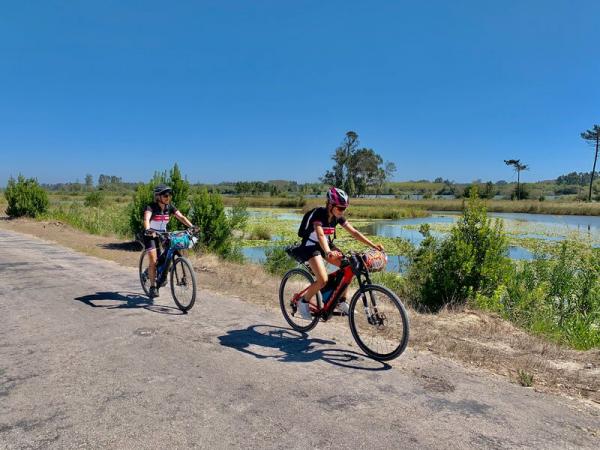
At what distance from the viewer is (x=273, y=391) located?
382 centimetres

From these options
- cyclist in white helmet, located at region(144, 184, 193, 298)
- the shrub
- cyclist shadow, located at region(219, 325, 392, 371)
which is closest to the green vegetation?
cyclist shadow, located at region(219, 325, 392, 371)

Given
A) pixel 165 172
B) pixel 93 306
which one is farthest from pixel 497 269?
pixel 165 172

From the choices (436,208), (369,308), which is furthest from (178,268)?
(436,208)

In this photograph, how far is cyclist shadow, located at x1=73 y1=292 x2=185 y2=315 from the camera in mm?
6501

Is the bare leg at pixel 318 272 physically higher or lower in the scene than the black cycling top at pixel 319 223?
lower

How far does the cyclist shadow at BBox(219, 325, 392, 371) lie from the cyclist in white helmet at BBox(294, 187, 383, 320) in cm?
54

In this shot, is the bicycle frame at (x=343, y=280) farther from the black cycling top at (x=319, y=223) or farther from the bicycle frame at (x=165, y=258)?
the bicycle frame at (x=165, y=258)

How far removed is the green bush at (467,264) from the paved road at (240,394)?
3097mm

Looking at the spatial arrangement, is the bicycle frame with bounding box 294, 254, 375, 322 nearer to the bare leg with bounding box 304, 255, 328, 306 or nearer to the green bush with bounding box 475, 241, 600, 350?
the bare leg with bounding box 304, 255, 328, 306

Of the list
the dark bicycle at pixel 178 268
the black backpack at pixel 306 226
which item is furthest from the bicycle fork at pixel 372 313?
the dark bicycle at pixel 178 268

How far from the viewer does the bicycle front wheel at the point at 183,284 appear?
635 centimetres

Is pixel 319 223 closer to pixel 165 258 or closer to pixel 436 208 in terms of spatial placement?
pixel 165 258

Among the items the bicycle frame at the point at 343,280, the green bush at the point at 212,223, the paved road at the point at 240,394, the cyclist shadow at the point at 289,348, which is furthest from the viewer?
the green bush at the point at 212,223

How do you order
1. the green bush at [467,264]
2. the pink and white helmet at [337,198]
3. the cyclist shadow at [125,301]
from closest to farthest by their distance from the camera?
1. the pink and white helmet at [337,198]
2. the cyclist shadow at [125,301]
3. the green bush at [467,264]
